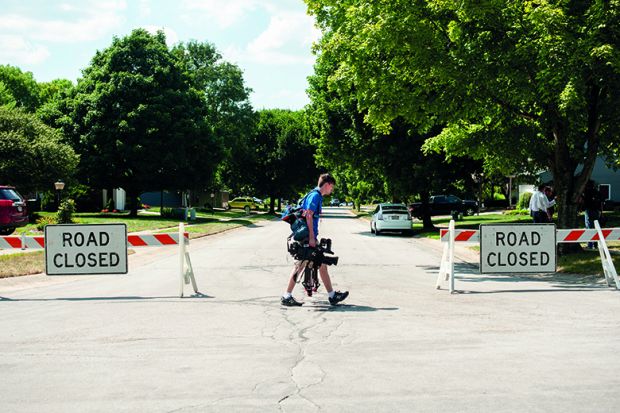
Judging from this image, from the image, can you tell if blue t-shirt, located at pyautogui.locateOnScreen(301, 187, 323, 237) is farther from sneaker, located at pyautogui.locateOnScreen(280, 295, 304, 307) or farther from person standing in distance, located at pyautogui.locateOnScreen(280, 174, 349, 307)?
sneaker, located at pyautogui.locateOnScreen(280, 295, 304, 307)

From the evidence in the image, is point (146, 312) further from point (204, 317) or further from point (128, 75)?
point (128, 75)

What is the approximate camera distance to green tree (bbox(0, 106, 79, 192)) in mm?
37531

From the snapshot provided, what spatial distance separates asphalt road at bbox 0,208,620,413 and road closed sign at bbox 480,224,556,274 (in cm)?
45

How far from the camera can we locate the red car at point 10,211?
78.6 feet

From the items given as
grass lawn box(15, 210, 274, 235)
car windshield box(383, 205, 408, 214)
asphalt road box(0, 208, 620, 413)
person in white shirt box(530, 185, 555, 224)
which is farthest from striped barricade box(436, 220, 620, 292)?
car windshield box(383, 205, 408, 214)

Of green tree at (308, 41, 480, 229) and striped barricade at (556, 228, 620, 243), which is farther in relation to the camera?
green tree at (308, 41, 480, 229)

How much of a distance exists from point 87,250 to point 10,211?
14269mm

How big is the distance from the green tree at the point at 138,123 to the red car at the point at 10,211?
1980 centimetres

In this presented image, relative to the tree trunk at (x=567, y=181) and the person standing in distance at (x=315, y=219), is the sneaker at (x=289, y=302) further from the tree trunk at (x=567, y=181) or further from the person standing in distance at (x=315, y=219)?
the tree trunk at (x=567, y=181)

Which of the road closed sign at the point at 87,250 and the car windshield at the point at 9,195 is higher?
the car windshield at the point at 9,195

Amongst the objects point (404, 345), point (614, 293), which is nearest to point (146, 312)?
point (404, 345)

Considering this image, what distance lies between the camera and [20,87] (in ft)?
256

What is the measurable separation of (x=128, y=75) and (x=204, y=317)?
40260 millimetres

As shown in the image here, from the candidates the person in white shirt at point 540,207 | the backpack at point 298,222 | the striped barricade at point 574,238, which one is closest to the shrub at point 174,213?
the person in white shirt at point 540,207
